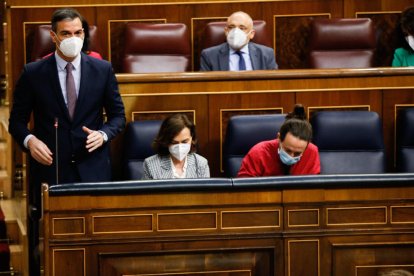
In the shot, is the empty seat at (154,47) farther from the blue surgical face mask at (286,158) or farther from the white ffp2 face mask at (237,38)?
the blue surgical face mask at (286,158)

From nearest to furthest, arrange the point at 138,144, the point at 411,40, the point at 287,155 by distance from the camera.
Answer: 1. the point at 287,155
2. the point at 138,144
3. the point at 411,40

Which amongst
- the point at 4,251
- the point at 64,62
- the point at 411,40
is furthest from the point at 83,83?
the point at 411,40

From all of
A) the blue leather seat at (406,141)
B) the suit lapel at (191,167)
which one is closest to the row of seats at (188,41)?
the blue leather seat at (406,141)

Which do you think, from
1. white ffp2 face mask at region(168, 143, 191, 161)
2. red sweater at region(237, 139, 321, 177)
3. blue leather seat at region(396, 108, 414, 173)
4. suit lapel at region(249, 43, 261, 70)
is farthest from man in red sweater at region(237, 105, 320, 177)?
suit lapel at region(249, 43, 261, 70)

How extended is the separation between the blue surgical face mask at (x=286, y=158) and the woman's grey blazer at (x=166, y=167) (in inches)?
6.8

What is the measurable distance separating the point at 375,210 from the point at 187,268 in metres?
0.33

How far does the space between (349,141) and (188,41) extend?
696 millimetres

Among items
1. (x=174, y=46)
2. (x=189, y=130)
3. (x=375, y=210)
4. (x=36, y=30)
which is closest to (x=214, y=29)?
(x=174, y=46)

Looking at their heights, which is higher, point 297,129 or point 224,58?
point 224,58

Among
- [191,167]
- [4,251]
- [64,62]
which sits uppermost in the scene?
[64,62]

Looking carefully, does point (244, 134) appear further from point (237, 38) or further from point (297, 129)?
point (237, 38)

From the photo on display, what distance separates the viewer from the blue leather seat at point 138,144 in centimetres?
225

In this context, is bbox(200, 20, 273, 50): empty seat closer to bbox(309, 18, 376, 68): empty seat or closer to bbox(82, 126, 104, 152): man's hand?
bbox(309, 18, 376, 68): empty seat

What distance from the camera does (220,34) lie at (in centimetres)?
282
